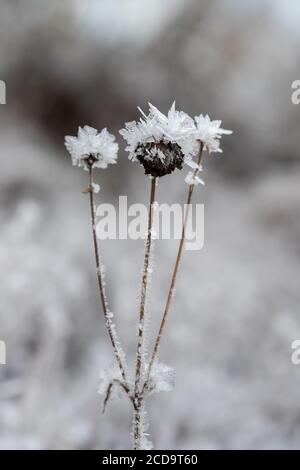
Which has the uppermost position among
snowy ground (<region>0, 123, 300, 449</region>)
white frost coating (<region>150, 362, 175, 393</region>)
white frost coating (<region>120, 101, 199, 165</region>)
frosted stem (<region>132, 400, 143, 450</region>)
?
snowy ground (<region>0, 123, 300, 449</region>)

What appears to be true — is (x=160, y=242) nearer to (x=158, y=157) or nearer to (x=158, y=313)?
(x=158, y=313)

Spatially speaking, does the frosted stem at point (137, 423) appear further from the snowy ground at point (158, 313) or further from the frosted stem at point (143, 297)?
the snowy ground at point (158, 313)

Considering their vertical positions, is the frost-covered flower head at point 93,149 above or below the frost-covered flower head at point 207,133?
below

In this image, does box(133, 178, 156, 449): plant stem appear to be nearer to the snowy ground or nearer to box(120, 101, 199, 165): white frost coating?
box(120, 101, 199, 165): white frost coating

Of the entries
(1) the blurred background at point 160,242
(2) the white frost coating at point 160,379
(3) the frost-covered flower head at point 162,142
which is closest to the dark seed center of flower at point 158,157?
(3) the frost-covered flower head at point 162,142

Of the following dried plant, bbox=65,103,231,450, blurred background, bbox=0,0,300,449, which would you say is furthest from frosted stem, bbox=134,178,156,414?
blurred background, bbox=0,0,300,449

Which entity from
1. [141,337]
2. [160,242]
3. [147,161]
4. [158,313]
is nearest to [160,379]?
[141,337]

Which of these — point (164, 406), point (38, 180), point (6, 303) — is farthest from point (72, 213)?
point (164, 406)
